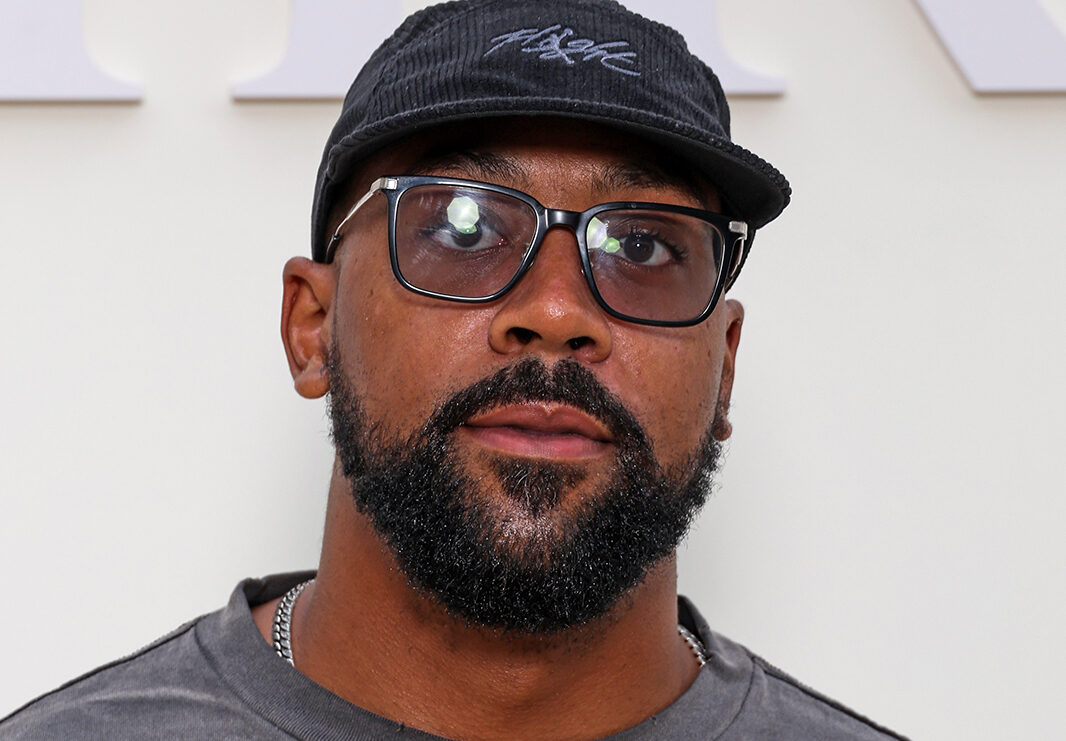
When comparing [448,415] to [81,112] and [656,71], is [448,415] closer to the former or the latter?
[656,71]

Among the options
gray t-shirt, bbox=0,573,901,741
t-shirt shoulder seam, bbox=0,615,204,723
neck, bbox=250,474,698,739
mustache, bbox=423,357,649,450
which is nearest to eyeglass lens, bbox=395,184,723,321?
mustache, bbox=423,357,649,450

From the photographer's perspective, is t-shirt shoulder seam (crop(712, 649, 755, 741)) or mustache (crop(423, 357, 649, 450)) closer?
mustache (crop(423, 357, 649, 450))

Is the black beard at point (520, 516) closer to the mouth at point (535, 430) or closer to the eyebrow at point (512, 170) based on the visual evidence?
the mouth at point (535, 430)

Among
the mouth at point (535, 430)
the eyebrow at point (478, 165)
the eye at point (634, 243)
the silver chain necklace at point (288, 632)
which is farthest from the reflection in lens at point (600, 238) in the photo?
the silver chain necklace at point (288, 632)

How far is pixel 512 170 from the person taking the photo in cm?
162

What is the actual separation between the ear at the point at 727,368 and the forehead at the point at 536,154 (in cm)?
28

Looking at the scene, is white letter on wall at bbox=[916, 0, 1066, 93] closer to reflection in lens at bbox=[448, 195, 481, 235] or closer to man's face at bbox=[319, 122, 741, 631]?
man's face at bbox=[319, 122, 741, 631]

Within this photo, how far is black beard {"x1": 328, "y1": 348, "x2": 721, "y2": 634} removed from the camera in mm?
1528

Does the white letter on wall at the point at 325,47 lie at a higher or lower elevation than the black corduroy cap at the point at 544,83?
higher

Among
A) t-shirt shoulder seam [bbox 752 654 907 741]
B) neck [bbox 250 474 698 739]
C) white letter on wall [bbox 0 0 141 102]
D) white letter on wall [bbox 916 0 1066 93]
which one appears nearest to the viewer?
neck [bbox 250 474 698 739]

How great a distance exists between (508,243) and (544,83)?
0.65 feet

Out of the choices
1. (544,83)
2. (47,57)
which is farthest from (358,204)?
(47,57)

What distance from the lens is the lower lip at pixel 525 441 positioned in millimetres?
1532

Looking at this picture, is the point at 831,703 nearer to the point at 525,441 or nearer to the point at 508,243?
the point at 525,441
